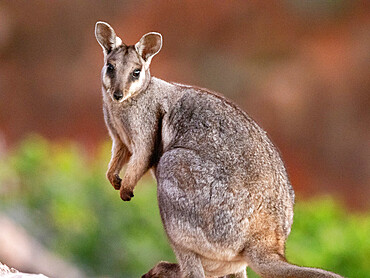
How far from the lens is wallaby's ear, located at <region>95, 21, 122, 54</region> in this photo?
7949 mm

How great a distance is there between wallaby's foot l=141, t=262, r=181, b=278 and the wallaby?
0.01 m

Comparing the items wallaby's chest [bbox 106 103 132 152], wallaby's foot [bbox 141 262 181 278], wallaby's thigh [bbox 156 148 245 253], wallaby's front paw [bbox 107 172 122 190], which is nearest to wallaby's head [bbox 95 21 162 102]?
wallaby's chest [bbox 106 103 132 152]

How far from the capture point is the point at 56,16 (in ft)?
91.1

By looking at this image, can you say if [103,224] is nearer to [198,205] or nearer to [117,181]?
[117,181]

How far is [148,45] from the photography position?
8023 mm

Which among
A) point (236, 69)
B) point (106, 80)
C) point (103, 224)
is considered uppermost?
point (236, 69)

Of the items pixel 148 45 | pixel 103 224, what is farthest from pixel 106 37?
pixel 103 224

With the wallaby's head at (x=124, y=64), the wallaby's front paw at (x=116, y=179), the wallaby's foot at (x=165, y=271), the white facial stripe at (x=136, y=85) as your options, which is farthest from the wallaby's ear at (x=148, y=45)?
the wallaby's foot at (x=165, y=271)

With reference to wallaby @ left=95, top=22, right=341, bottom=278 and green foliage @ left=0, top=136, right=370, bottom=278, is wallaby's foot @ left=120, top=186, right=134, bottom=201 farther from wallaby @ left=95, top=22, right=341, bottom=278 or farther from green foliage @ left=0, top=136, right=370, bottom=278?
green foliage @ left=0, top=136, right=370, bottom=278

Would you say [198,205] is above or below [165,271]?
above

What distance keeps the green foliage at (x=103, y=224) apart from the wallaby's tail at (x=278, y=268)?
552 cm

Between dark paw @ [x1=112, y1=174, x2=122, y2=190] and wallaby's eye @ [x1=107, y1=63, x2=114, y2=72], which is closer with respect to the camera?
wallaby's eye @ [x1=107, y1=63, x2=114, y2=72]

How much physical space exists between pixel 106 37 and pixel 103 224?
6.43 metres

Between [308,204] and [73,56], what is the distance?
13131mm
